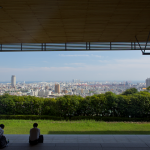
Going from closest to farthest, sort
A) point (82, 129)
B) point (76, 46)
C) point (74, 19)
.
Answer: point (74, 19), point (76, 46), point (82, 129)

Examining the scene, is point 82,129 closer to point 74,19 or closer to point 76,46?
point 76,46

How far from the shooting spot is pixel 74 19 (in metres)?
4.95

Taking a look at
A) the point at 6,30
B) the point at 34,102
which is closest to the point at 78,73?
the point at 34,102

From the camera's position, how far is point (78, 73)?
6034 centimetres

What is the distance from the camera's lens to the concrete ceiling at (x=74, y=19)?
3.97 metres

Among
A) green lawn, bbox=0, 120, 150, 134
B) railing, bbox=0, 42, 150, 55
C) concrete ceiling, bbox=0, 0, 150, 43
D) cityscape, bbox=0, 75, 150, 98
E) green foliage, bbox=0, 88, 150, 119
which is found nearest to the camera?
concrete ceiling, bbox=0, 0, 150, 43

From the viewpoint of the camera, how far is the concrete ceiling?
3971 mm

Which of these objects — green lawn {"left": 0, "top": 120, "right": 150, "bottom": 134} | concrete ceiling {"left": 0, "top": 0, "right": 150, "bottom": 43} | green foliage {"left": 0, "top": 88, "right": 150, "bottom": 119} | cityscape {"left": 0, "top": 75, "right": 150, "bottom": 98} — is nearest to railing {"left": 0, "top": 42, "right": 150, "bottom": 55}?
concrete ceiling {"left": 0, "top": 0, "right": 150, "bottom": 43}

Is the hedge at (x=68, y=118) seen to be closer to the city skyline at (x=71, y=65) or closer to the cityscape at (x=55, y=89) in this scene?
the cityscape at (x=55, y=89)

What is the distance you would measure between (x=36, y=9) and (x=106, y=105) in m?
14.7

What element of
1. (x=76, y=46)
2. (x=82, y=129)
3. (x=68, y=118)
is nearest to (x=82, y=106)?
(x=68, y=118)

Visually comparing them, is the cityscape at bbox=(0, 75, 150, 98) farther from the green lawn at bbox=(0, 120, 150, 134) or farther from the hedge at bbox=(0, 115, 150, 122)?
the green lawn at bbox=(0, 120, 150, 134)

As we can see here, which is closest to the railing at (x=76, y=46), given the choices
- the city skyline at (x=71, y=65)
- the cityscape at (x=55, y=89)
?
the cityscape at (x=55, y=89)

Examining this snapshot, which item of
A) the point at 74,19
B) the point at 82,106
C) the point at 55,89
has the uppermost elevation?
the point at 74,19
